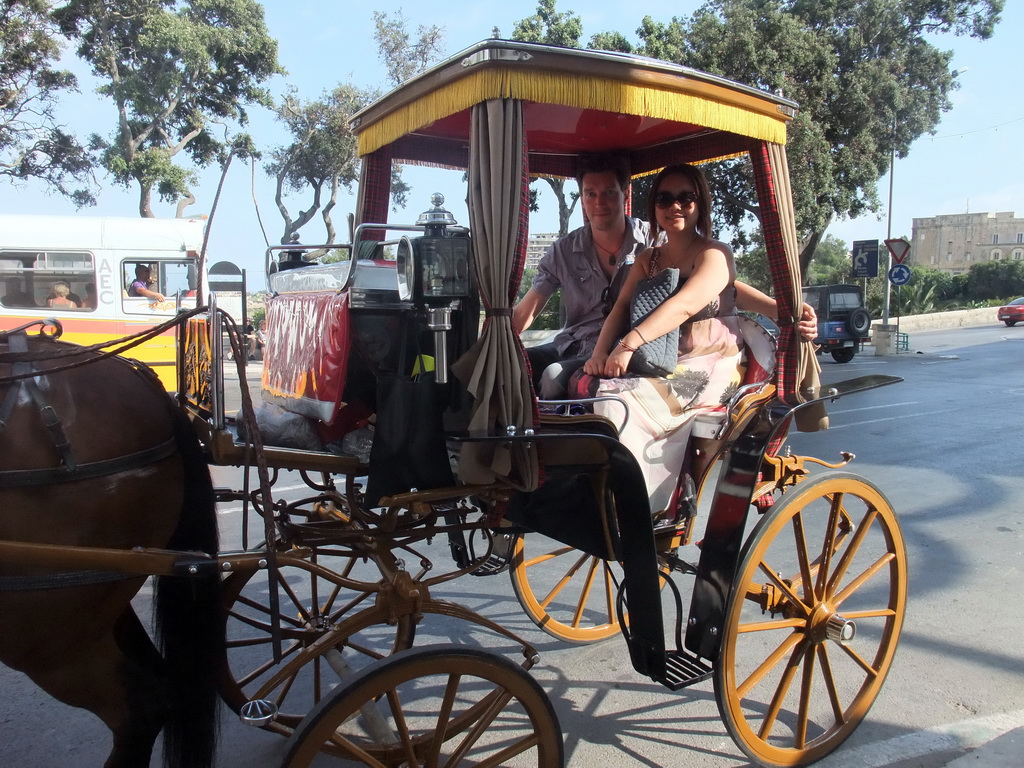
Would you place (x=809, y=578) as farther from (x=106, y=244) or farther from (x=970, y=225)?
(x=970, y=225)

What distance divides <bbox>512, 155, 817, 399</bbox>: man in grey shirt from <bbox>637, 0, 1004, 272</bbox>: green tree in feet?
33.0

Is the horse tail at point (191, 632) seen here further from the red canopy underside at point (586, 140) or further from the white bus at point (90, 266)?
the white bus at point (90, 266)

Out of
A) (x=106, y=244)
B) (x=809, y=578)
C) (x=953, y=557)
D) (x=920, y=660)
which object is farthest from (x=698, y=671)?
(x=106, y=244)

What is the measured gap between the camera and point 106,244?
38.2 ft

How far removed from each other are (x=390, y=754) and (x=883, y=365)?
17201 millimetres

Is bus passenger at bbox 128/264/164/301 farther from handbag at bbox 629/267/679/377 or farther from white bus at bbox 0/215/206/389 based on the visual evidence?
handbag at bbox 629/267/679/377

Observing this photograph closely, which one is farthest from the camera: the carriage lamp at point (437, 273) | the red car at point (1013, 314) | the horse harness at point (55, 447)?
the red car at point (1013, 314)

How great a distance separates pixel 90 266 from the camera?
459 inches

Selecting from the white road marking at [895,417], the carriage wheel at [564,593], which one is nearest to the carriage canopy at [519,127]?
the carriage wheel at [564,593]

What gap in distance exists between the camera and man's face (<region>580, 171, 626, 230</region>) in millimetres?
3393

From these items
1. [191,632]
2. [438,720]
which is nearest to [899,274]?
[438,720]

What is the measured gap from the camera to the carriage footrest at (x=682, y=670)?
250 centimetres

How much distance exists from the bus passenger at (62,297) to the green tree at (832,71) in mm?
10609

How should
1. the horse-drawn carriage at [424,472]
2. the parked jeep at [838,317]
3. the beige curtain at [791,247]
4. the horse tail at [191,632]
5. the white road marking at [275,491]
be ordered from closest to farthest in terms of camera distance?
the horse-drawn carriage at [424,472], the horse tail at [191,632], the beige curtain at [791,247], the white road marking at [275,491], the parked jeep at [838,317]
